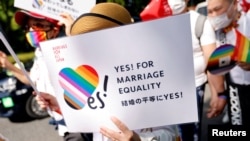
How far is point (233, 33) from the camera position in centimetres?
311

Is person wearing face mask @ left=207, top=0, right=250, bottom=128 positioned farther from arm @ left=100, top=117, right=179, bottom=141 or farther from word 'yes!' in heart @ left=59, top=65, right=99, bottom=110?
word 'yes!' in heart @ left=59, top=65, right=99, bottom=110

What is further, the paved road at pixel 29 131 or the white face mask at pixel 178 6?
the paved road at pixel 29 131

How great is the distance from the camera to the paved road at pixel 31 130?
17.9ft

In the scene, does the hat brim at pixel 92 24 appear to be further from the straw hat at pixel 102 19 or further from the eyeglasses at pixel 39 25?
the eyeglasses at pixel 39 25

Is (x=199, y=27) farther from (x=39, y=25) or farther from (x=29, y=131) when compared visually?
(x=29, y=131)

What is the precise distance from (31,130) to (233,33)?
11.6 feet

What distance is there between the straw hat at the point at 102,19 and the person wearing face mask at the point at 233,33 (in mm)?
1328

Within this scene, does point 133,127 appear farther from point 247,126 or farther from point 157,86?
point 247,126

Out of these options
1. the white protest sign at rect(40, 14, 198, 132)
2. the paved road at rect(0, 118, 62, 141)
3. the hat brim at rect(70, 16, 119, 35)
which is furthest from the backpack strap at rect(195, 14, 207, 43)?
the paved road at rect(0, 118, 62, 141)

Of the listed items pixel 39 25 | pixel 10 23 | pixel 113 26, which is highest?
pixel 113 26

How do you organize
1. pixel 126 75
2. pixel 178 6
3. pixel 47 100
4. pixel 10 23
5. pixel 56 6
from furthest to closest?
pixel 10 23 → pixel 178 6 → pixel 56 6 → pixel 47 100 → pixel 126 75

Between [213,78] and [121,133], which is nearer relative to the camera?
[121,133]

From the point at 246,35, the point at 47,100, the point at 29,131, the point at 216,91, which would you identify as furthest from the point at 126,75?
the point at 29,131

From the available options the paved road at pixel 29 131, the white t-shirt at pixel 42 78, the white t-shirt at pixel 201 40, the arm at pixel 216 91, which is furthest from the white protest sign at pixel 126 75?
the paved road at pixel 29 131
